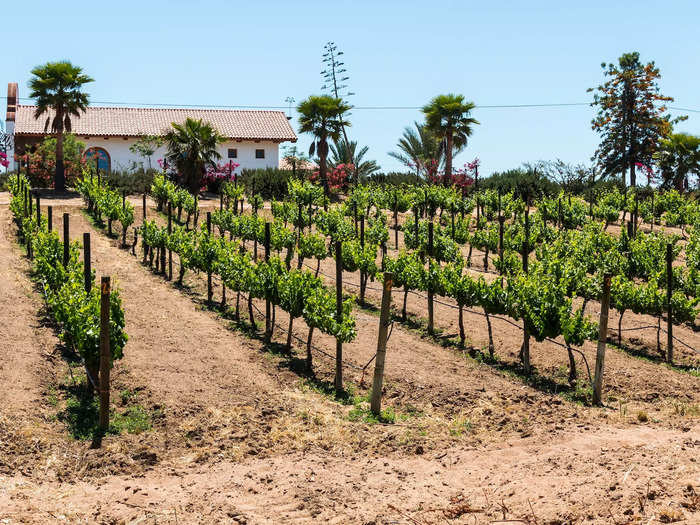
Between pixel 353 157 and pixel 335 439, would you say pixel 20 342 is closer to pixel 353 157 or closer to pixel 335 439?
pixel 335 439

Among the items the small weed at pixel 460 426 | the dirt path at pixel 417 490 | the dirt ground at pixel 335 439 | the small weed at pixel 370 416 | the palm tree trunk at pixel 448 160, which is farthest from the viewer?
the palm tree trunk at pixel 448 160

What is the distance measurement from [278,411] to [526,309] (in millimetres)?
5565

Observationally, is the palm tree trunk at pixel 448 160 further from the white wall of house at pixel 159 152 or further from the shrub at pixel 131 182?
the shrub at pixel 131 182

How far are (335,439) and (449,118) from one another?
30598 millimetres

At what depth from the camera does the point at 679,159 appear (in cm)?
4662

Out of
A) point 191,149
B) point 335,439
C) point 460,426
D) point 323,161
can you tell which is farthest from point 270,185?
point 335,439

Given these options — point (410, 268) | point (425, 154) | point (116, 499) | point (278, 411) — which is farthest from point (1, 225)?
point (425, 154)

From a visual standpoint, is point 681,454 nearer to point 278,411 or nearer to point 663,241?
point 278,411

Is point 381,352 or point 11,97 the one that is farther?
point 11,97

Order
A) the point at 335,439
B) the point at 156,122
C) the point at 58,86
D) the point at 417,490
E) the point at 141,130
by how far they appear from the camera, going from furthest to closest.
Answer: the point at 156,122 → the point at 141,130 → the point at 58,86 → the point at 335,439 → the point at 417,490

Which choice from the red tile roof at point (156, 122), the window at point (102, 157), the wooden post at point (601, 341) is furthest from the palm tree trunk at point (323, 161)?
the wooden post at point (601, 341)

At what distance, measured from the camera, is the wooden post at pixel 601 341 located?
536 inches

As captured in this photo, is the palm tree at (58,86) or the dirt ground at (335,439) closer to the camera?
the dirt ground at (335,439)

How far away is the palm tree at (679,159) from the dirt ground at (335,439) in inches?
1223
